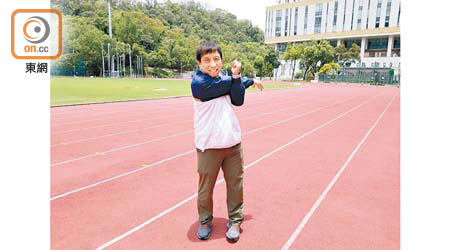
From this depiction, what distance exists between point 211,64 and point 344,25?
61.3 metres

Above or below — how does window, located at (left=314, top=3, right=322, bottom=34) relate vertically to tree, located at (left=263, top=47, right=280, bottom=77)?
above

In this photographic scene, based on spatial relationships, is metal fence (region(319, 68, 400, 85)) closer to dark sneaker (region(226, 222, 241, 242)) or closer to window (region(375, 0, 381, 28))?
window (region(375, 0, 381, 28))

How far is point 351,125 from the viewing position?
8750mm

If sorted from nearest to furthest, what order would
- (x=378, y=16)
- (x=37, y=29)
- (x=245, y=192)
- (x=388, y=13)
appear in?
(x=245, y=192) < (x=37, y=29) < (x=388, y=13) < (x=378, y=16)

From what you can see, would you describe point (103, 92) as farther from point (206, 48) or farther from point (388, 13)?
point (388, 13)

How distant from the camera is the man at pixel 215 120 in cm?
244

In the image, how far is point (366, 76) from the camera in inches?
1716

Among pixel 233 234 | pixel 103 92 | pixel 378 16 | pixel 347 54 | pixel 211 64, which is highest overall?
pixel 378 16

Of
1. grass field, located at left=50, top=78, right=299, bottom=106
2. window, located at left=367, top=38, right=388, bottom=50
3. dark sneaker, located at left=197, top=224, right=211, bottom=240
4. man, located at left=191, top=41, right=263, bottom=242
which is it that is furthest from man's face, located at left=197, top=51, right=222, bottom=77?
window, located at left=367, top=38, right=388, bottom=50

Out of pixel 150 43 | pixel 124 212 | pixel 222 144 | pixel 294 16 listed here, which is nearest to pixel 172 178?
pixel 124 212

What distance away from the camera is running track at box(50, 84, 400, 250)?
2709mm

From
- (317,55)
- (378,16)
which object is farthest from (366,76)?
(378,16)

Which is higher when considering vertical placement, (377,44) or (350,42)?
(350,42)

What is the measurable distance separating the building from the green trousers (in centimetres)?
4739
